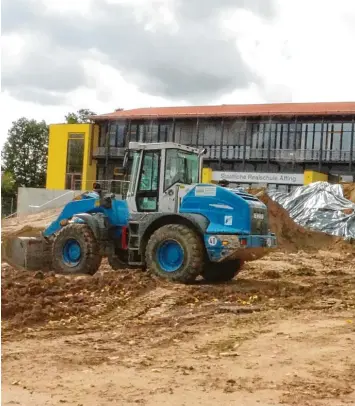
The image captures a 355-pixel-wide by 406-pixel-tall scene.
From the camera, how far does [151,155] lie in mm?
11961

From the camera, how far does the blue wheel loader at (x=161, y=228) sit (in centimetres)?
1131

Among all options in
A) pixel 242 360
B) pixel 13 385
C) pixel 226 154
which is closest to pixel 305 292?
pixel 242 360

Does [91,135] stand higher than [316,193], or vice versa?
→ [91,135]

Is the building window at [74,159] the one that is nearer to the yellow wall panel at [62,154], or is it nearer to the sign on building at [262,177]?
the yellow wall panel at [62,154]

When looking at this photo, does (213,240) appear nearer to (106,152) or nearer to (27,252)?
(27,252)

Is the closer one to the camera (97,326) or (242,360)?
(242,360)

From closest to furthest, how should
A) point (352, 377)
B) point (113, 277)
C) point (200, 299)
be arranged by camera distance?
point (352, 377) < point (200, 299) < point (113, 277)

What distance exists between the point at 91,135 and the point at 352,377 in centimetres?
4059

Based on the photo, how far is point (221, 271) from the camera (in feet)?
42.2

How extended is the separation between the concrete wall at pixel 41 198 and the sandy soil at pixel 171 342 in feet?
80.5

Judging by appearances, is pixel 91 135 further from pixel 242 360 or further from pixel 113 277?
pixel 242 360

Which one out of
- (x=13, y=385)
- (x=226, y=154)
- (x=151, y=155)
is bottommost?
(x=13, y=385)

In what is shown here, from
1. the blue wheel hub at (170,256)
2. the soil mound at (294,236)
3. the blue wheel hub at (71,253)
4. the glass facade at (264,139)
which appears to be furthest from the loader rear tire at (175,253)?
the glass facade at (264,139)

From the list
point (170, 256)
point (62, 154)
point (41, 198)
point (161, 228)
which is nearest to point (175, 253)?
point (170, 256)
